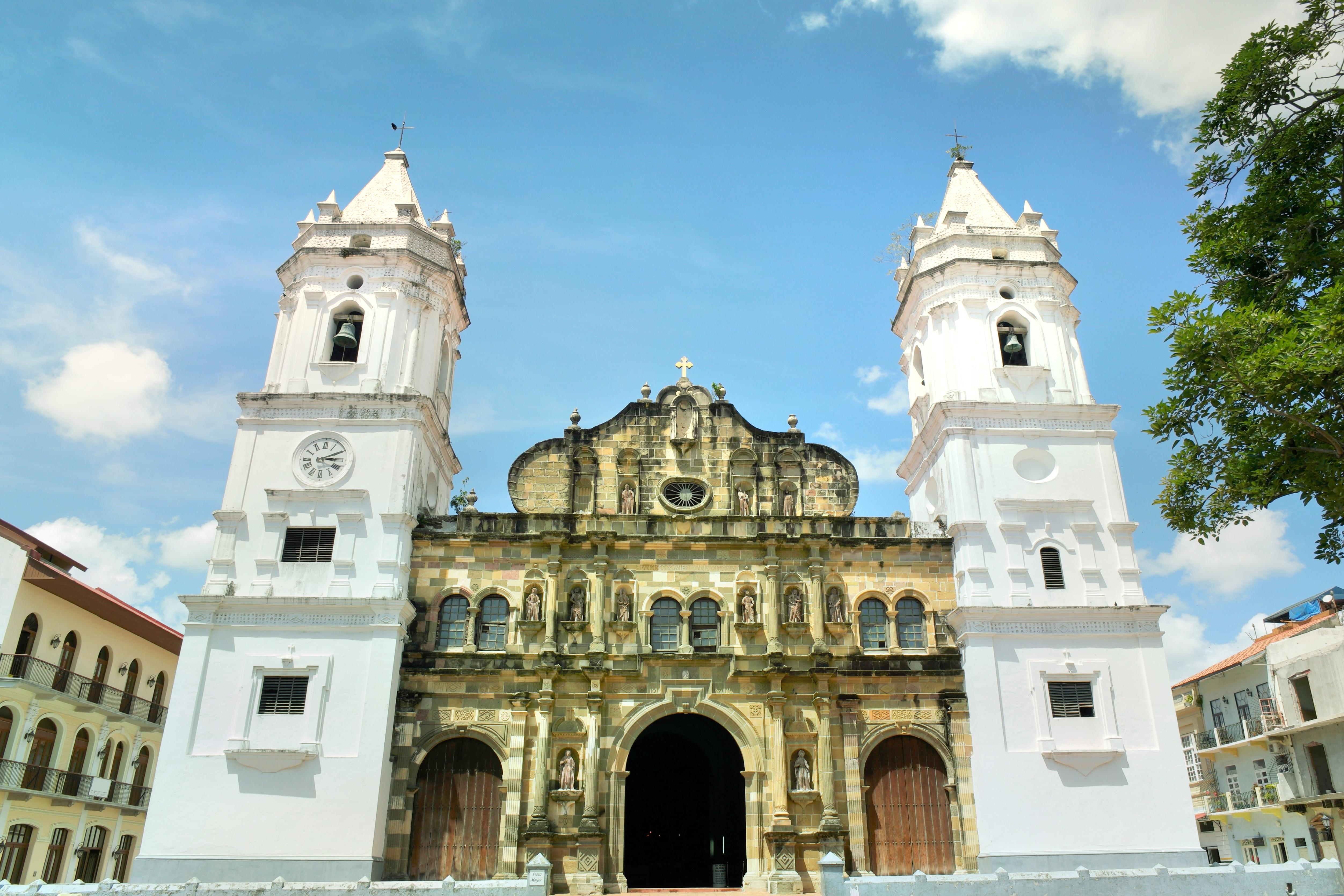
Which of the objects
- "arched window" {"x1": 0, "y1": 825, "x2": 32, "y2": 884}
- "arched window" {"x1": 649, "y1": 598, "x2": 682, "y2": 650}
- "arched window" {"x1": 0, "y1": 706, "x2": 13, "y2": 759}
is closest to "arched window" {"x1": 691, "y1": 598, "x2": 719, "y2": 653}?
"arched window" {"x1": 649, "y1": 598, "x2": 682, "y2": 650}

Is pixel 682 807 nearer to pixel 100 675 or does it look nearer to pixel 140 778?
pixel 140 778

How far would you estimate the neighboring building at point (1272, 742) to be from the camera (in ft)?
100

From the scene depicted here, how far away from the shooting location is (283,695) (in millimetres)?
22875

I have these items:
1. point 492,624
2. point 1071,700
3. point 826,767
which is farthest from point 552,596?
point 1071,700

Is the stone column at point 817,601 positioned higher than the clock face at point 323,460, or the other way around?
the clock face at point 323,460

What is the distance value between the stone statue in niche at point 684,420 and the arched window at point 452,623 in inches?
284

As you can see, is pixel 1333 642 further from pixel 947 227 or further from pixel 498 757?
pixel 498 757

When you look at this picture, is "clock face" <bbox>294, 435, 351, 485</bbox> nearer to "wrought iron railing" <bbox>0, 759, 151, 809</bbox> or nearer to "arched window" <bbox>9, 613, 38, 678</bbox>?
"arched window" <bbox>9, 613, 38, 678</bbox>

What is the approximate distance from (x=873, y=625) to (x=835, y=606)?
110 cm

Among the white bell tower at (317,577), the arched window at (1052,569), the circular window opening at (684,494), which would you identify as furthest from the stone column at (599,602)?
the arched window at (1052,569)

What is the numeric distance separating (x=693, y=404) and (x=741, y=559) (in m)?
4.75

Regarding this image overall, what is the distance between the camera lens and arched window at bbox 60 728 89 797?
27.4 m

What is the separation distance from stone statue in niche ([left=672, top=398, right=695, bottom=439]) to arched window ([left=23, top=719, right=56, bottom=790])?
61.9ft

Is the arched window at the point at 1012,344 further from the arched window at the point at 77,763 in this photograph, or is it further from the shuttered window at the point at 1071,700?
the arched window at the point at 77,763
